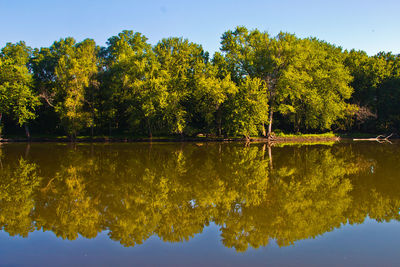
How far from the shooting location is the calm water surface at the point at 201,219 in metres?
6.42

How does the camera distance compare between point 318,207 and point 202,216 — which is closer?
point 202,216

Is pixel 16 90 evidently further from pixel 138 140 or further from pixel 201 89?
pixel 201 89

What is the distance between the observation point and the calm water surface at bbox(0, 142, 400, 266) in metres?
6.42

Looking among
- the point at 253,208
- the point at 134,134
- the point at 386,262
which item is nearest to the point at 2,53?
Answer: the point at 134,134

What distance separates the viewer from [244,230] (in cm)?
777

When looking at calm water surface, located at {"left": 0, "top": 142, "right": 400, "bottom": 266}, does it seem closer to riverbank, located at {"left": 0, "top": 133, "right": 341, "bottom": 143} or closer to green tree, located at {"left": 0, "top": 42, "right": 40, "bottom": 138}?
riverbank, located at {"left": 0, "top": 133, "right": 341, "bottom": 143}

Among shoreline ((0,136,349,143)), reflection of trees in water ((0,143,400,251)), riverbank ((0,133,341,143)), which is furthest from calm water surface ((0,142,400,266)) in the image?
riverbank ((0,133,341,143))

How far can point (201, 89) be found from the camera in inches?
1687

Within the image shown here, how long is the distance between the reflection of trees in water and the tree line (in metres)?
27.6

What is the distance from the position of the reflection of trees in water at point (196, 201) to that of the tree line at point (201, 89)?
27.6 meters

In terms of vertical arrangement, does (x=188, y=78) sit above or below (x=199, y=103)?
above

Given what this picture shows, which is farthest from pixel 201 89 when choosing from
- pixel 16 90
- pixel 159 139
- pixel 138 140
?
pixel 16 90

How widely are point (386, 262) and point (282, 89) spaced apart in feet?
135

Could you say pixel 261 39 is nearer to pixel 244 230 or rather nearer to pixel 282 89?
pixel 282 89
